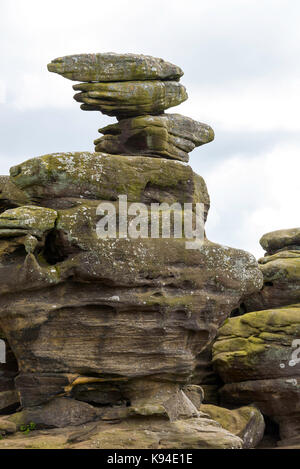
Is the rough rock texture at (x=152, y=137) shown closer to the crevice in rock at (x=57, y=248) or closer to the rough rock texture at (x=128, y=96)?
the rough rock texture at (x=128, y=96)

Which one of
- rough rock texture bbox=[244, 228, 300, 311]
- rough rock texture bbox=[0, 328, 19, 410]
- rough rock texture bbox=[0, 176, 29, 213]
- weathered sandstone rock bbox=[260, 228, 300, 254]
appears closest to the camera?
rough rock texture bbox=[0, 328, 19, 410]

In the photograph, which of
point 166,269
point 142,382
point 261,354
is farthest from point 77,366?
point 261,354

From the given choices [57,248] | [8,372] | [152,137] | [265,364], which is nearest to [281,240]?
[265,364]

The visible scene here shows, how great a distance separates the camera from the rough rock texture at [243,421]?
1059 inches

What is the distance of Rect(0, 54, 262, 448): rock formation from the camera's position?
20484 millimetres

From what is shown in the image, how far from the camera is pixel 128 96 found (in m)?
24.9

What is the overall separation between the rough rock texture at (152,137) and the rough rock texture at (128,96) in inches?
20.7

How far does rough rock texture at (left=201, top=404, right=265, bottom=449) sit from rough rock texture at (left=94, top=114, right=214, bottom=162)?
12.5m

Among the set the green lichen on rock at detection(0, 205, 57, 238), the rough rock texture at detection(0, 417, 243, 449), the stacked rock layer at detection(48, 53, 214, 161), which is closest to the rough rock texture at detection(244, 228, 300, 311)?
the stacked rock layer at detection(48, 53, 214, 161)

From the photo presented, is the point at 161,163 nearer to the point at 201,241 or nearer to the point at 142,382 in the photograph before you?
the point at 201,241

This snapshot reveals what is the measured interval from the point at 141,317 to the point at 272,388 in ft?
34.1

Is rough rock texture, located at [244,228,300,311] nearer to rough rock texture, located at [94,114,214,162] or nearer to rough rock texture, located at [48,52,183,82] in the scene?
rough rock texture, located at [94,114,214,162]

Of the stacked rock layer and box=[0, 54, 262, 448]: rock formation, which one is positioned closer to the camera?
box=[0, 54, 262, 448]: rock formation

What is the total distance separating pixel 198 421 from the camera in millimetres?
21594
